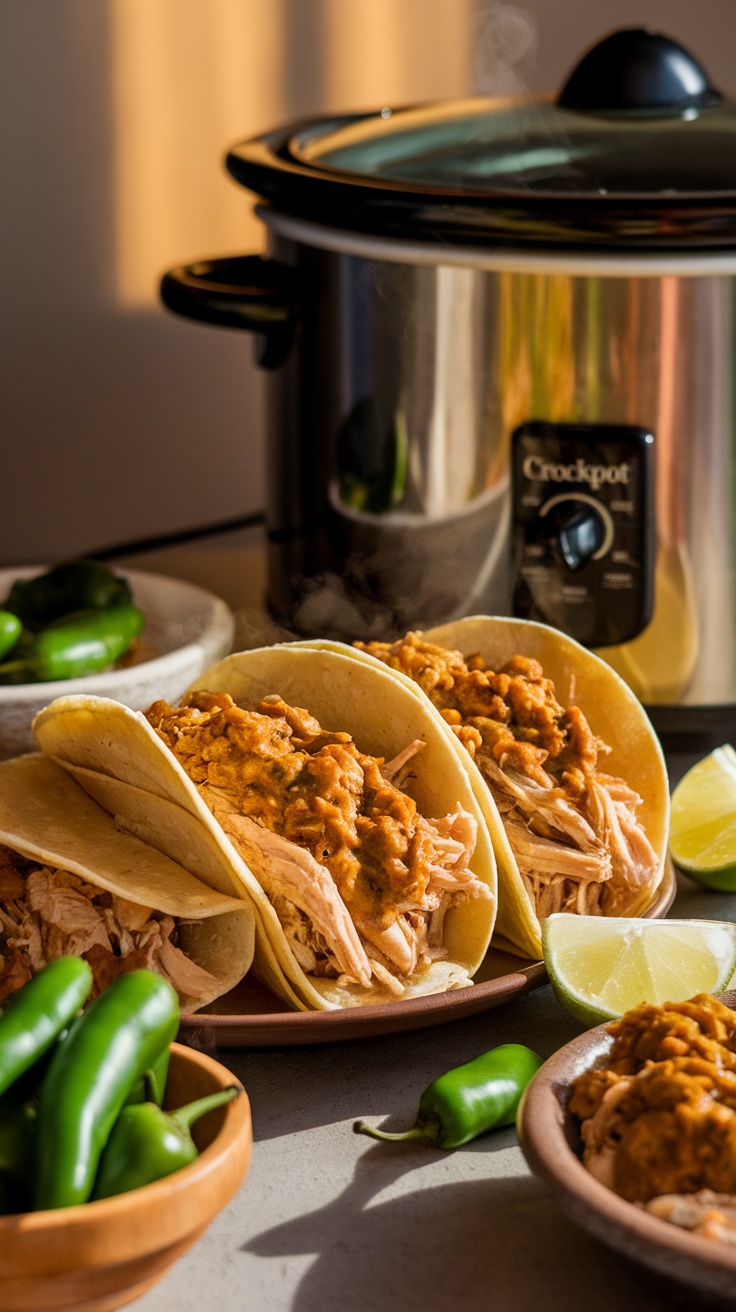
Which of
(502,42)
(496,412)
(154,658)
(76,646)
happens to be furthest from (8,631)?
(502,42)

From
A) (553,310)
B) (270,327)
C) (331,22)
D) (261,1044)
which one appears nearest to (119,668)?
(270,327)

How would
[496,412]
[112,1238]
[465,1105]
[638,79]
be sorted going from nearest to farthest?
[112,1238] < [465,1105] < [496,412] < [638,79]

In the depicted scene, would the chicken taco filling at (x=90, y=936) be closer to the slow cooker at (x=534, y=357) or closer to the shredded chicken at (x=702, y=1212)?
the shredded chicken at (x=702, y=1212)

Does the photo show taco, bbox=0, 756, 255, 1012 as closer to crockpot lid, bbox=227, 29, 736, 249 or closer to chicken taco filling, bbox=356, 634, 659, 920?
chicken taco filling, bbox=356, 634, 659, 920

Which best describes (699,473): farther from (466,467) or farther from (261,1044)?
(261,1044)

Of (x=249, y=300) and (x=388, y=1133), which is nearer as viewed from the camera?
(x=388, y=1133)

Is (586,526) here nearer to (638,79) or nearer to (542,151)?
(542,151)

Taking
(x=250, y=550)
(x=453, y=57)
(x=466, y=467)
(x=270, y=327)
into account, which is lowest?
(x=250, y=550)
